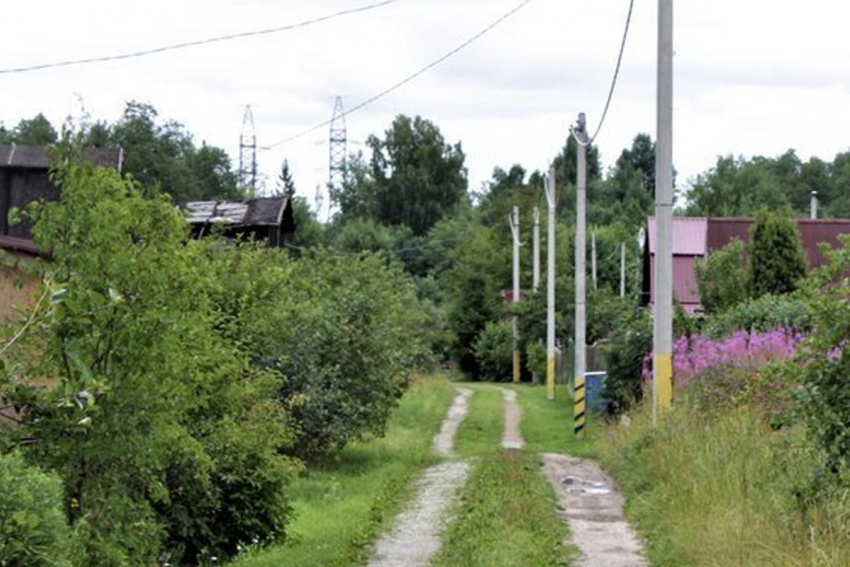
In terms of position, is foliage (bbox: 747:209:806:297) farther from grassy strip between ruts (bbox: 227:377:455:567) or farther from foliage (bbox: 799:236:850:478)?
foliage (bbox: 799:236:850:478)

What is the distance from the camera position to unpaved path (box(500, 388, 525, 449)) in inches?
1186

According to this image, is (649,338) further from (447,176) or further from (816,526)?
(447,176)

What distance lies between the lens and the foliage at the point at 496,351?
66562 millimetres

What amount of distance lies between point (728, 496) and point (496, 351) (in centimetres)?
5274

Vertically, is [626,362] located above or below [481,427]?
above

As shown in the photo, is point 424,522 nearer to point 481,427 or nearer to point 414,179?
point 481,427

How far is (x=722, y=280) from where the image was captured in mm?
39875

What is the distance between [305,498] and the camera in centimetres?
2086

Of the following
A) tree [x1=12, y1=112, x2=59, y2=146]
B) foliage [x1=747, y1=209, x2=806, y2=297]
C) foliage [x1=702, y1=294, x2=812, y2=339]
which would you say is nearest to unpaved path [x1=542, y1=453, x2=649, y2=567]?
foliage [x1=702, y1=294, x2=812, y2=339]

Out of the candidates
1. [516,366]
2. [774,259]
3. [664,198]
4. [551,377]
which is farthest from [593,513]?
[516,366]

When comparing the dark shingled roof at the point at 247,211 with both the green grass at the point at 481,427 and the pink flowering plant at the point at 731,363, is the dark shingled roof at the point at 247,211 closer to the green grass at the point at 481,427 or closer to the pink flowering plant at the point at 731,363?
the green grass at the point at 481,427

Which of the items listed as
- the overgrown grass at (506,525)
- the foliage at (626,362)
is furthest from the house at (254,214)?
the overgrown grass at (506,525)

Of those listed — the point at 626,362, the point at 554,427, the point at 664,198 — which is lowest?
the point at 554,427

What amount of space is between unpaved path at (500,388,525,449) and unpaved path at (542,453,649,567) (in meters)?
4.11
